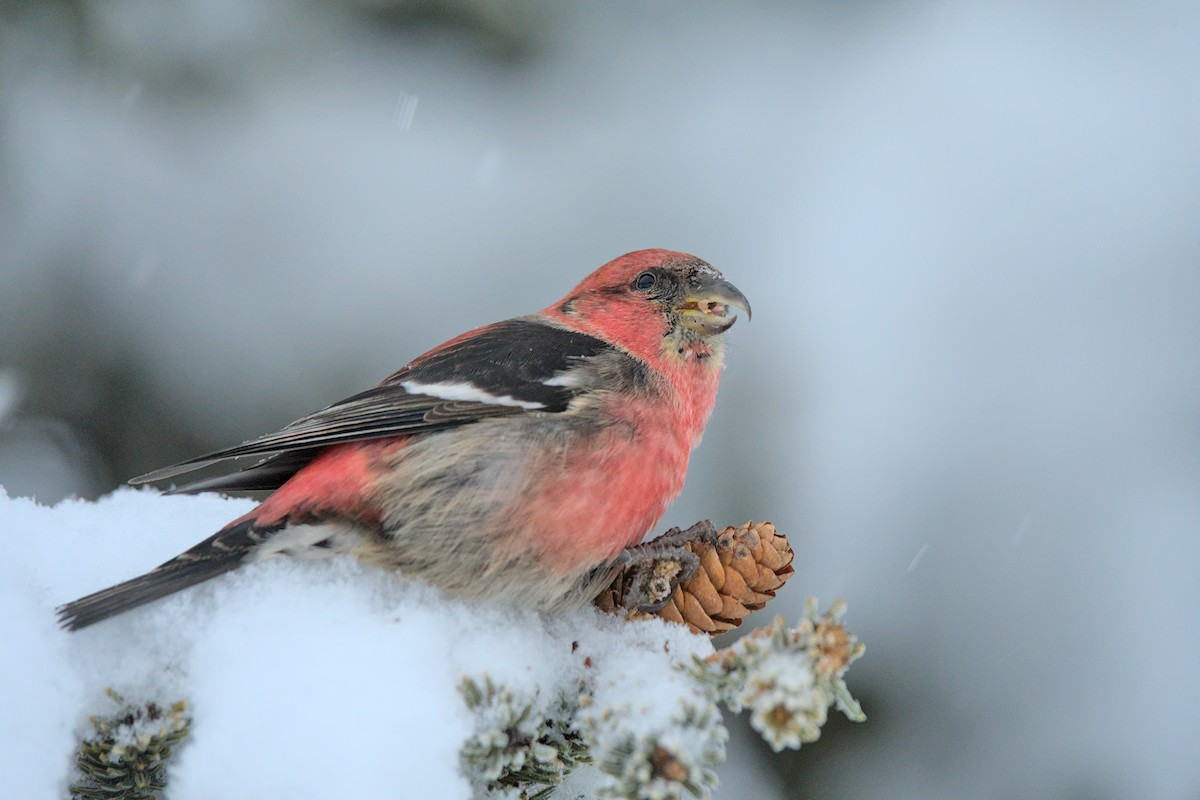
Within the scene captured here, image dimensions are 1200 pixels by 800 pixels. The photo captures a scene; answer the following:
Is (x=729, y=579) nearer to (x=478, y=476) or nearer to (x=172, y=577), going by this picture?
(x=478, y=476)

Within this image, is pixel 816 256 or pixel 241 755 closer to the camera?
pixel 241 755

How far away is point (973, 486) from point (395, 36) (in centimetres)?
261

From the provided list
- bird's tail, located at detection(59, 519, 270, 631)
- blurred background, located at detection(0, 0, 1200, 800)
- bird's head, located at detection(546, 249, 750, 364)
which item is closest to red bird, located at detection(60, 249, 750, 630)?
bird's tail, located at detection(59, 519, 270, 631)

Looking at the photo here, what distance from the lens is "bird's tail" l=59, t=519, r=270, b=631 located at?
142 cm

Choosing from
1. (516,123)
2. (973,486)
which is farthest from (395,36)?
(973,486)

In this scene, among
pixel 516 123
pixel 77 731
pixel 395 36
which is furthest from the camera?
pixel 516 123

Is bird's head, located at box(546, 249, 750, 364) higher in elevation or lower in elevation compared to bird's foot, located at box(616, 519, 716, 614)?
higher

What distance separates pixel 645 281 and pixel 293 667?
1.52 metres

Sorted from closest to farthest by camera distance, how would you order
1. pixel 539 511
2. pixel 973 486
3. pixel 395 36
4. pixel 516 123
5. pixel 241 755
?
pixel 241 755 < pixel 539 511 < pixel 973 486 < pixel 395 36 < pixel 516 123

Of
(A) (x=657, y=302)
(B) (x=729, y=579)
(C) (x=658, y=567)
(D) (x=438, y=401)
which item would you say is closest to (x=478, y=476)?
(D) (x=438, y=401)

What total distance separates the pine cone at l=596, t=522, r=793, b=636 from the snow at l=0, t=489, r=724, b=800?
7cm

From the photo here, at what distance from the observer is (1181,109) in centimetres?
337

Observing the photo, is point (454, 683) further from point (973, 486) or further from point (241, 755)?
point (973, 486)

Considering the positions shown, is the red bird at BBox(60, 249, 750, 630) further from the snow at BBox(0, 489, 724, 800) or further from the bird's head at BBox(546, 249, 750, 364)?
the bird's head at BBox(546, 249, 750, 364)
